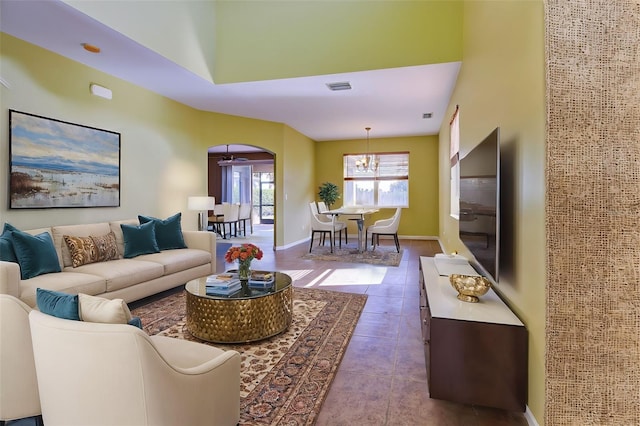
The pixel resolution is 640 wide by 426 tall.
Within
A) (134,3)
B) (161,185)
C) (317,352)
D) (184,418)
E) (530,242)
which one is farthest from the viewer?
(161,185)

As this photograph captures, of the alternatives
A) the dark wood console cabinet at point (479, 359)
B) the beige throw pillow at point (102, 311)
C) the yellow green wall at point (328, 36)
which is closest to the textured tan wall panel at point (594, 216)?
the dark wood console cabinet at point (479, 359)

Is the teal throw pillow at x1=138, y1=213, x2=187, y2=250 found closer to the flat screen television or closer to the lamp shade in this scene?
the lamp shade

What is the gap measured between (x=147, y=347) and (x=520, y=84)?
7.21 ft

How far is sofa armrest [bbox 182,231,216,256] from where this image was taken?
4508mm

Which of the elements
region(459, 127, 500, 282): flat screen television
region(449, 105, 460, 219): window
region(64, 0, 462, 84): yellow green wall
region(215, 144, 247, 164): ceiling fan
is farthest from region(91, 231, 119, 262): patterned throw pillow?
region(215, 144, 247, 164): ceiling fan

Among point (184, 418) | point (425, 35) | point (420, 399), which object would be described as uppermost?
point (425, 35)

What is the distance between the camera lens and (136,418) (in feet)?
3.79

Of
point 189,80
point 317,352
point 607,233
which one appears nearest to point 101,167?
point 189,80

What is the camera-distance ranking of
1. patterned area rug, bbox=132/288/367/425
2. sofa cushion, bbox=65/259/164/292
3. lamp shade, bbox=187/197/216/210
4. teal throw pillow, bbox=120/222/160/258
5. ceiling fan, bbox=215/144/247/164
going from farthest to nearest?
1. ceiling fan, bbox=215/144/247/164
2. lamp shade, bbox=187/197/216/210
3. teal throw pillow, bbox=120/222/160/258
4. sofa cushion, bbox=65/259/164/292
5. patterned area rug, bbox=132/288/367/425

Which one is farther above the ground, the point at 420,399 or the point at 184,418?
the point at 184,418

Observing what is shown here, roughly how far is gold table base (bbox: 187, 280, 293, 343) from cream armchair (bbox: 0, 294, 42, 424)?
43.8 inches

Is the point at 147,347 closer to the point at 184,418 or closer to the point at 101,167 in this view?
the point at 184,418

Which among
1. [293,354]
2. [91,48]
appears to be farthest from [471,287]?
[91,48]

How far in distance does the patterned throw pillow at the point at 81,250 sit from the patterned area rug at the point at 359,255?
3.53 metres
